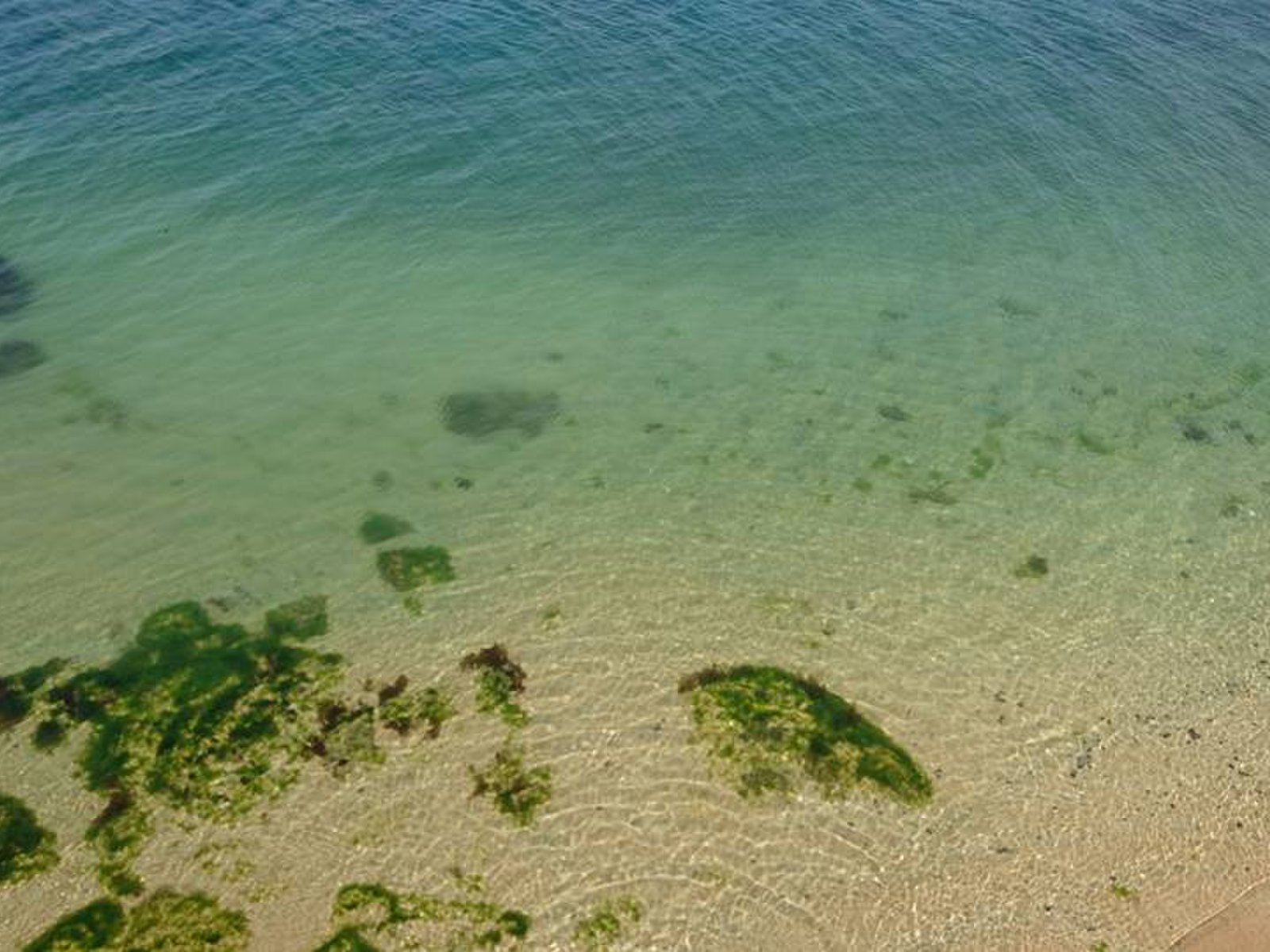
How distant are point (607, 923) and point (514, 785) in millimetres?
2887

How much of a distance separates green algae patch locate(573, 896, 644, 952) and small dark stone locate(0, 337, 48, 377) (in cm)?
2016

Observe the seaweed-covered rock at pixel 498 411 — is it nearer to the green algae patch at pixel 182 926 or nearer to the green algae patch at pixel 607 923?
the green algae patch at pixel 607 923

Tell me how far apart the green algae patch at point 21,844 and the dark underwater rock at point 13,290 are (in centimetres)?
1558

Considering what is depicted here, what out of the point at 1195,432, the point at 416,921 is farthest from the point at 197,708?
the point at 1195,432

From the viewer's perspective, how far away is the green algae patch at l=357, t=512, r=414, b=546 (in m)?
21.6

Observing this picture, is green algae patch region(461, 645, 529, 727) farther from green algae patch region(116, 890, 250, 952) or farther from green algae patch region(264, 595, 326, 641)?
green algae patch region(116, 890, 250, 952)

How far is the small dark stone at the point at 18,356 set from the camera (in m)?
25.4

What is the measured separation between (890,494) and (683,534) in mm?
4902

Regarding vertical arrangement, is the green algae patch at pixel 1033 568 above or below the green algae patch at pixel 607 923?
above

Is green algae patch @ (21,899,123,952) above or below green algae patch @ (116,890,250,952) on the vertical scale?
below

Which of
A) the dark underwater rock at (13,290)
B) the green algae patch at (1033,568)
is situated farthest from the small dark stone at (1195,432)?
the dark underwater rock at (13,290)

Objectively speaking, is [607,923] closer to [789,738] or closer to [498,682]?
[789,738]

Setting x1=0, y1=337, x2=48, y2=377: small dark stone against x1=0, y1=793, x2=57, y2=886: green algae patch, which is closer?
x1=0, y1=793, x2=57, y2=886: green algae patch

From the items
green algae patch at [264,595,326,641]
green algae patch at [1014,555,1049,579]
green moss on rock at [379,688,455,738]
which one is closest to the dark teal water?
green algae patch at [1014,555,1049,579]
